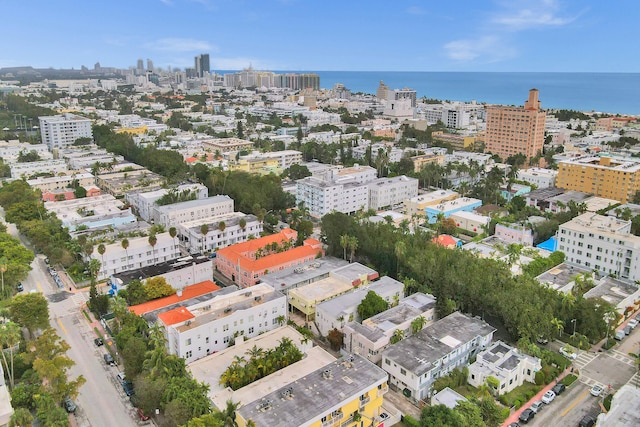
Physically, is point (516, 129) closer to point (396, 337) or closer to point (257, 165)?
point (257, 165)

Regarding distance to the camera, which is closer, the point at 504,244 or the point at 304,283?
the point at 304,283

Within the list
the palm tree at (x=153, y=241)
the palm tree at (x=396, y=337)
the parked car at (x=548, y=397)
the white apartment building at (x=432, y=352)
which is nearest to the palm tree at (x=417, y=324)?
the white apartment building at (x=432, y=352)

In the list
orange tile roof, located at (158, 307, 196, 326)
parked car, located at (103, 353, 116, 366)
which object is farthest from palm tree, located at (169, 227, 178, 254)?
parked car, located at (103, 353, 116, 366)

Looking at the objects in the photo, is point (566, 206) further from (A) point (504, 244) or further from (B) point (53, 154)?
(B) point (53, 154)

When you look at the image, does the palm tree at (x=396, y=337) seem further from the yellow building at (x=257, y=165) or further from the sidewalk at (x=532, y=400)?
the yellow building at (x=257, y=165)

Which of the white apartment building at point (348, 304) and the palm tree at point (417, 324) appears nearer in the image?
the palm tree at point (417, 324)

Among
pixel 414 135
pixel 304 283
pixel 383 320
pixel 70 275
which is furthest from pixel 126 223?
pixel 414 135

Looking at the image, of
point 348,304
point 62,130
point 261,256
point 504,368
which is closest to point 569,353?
point 504,368
